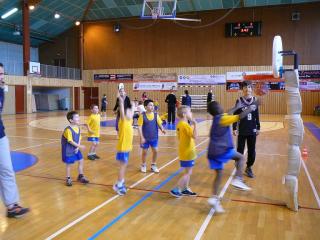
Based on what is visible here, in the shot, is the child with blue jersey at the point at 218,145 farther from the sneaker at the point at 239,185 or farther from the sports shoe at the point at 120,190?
the sports shoe at the point at 120,190

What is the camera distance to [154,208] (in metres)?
4.62

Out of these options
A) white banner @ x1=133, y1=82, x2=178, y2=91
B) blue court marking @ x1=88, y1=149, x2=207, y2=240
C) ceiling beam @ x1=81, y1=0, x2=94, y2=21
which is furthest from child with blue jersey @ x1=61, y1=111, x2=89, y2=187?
ceiling beam @ x1=81, y1=0, x2=94, y2=21

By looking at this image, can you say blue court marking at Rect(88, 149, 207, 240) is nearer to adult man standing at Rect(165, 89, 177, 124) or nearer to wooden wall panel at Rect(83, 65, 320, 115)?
adult man standing at Rect(165, 89, 177, 124)

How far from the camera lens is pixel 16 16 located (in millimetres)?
25500

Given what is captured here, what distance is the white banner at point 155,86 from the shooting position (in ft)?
91.9

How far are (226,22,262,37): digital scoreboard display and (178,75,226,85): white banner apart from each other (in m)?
3.51

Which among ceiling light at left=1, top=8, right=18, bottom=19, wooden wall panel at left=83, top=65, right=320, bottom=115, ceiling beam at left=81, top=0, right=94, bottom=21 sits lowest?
wooden wall panel at left=83, top=65, right=320, bottom=115

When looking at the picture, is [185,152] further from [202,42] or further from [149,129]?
[202,42]

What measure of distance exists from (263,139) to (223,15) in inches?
682

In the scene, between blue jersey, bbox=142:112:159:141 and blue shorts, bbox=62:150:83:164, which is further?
blue jersey, bbox=142:112:159:141

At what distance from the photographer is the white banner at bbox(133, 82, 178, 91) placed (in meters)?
28.0

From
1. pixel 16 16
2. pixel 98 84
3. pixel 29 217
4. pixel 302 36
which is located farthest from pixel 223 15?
pixel 29 217

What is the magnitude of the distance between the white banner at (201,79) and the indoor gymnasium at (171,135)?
3.4 inches

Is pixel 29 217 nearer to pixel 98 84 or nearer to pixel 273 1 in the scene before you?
pixel 273 1
